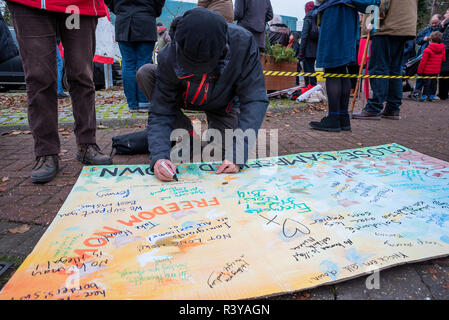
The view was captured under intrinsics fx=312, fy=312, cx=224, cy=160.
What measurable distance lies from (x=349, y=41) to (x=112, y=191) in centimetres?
271

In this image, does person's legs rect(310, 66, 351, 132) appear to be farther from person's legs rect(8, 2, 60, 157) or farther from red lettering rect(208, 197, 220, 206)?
person's legs rect(8, 2, 60, 157)

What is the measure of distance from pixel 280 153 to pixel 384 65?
252 cm

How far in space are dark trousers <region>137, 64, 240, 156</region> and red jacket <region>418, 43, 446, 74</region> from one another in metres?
6.14

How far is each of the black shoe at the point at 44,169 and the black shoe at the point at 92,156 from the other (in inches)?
8.0

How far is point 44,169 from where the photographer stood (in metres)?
1.92

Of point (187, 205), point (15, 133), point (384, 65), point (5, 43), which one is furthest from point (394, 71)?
point (15, 133)

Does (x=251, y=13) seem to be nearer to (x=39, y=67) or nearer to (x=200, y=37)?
(x=39, y=67)

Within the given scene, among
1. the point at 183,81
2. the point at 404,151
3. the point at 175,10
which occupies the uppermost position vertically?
the point at 175,10

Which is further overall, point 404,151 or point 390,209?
point 404,151

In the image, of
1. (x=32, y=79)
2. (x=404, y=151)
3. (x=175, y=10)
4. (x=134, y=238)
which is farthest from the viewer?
(x=175, y=10)

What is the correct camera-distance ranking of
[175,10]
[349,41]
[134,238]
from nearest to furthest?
[134,238] → [349,41] → [175,10]

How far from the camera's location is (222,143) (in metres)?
2.30

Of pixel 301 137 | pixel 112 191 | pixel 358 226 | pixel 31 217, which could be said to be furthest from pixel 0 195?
pixel 301 137

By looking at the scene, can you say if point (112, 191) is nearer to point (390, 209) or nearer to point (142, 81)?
point (142, 81)
